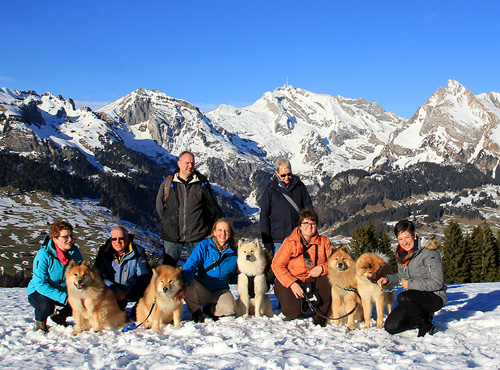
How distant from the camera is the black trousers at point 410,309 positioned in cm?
771

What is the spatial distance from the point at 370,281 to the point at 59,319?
Result: 6364 millimetres

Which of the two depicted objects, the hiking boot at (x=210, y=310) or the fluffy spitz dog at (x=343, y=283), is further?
the hiking boot at (x=210, y=310)

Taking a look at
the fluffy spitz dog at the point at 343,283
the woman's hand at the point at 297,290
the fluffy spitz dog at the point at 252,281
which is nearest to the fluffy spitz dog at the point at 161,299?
the fluffy spitz dog at the point at 252,281

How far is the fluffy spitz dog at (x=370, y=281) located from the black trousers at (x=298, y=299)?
730 millimetres

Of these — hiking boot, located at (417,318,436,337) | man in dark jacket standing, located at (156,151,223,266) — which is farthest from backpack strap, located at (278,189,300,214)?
hiking boot, located at (417,318,436,337)

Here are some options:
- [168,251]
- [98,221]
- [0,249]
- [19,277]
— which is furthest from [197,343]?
[98,221]

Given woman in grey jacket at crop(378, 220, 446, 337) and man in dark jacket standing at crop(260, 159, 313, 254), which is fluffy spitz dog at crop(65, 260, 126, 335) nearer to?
man in dark jacket standing at crop(260, 159, 313, 254)

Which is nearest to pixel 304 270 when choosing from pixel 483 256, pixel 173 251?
pixel 173 251

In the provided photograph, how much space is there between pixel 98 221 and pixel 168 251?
196513 mm

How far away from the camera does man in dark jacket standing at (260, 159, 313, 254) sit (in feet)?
34.0

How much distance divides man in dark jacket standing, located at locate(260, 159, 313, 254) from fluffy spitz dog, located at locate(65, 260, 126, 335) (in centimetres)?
401

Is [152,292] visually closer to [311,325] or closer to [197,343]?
[197,343]

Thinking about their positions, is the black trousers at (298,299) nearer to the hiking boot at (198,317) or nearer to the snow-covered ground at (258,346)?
the snow-covered ground at (258,346)

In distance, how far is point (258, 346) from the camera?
7.25 meters
